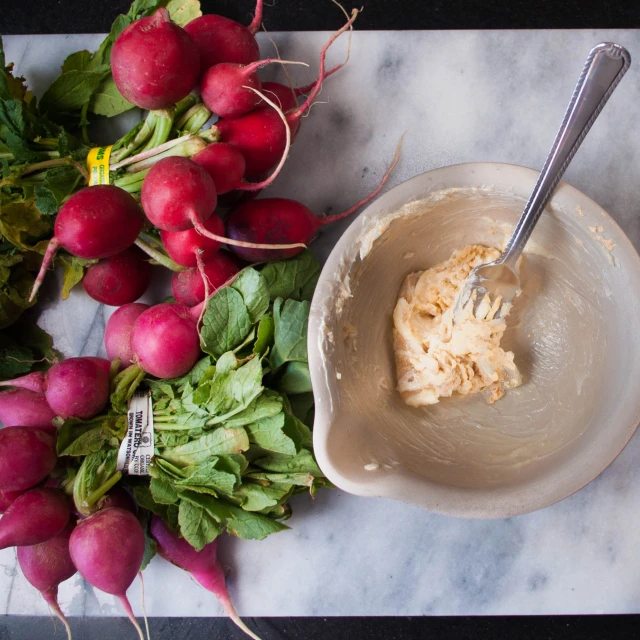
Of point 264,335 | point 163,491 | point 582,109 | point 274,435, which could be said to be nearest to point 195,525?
point 163,491

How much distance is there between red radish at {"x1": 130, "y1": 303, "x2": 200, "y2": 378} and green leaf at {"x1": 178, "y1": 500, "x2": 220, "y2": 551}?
19 centimetres

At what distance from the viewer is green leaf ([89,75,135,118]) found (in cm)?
90

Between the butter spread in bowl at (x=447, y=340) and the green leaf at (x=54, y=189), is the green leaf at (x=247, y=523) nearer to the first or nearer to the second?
the butter spread in bowl at (x=447, y=340)

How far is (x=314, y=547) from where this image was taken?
981 millimetres

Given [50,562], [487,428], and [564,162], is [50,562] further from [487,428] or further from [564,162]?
[564,162]

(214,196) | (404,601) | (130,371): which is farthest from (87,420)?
(404,601)

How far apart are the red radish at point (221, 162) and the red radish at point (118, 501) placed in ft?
1.55

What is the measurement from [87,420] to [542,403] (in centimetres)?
67

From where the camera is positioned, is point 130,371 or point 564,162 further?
point 130,371

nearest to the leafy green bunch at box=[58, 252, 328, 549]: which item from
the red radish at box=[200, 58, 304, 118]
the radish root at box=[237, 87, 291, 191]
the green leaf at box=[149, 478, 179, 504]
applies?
the green leaf at box=[149, 478, 179, 504]

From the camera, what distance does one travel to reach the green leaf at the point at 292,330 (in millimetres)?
818

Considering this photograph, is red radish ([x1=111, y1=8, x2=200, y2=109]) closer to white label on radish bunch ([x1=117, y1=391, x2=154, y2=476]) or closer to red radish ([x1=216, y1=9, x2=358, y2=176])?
red radish ([x1=216, y1=9, x2=358, y2=176])

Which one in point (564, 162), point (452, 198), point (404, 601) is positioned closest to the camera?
point (564, 162)

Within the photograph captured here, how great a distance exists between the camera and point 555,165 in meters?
0.70
